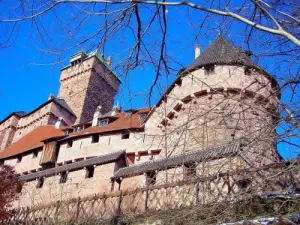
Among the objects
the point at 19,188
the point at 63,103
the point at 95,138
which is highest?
the point at 63,103

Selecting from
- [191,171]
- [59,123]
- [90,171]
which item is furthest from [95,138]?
[191,171]

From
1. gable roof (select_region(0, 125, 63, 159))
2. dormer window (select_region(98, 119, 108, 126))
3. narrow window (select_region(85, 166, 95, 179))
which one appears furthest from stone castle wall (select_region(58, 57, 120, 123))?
narrow window (select_region(85, 166, 95, 179))

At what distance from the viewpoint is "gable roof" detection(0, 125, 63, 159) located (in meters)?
31.8

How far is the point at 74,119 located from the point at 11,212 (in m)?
22.0

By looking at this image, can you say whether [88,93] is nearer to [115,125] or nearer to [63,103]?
[63,103]

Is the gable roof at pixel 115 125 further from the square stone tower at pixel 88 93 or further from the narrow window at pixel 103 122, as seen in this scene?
the square stone tower at pixel 88 93

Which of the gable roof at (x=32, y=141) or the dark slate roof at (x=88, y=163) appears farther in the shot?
the gable roof at (x=32, y=141)

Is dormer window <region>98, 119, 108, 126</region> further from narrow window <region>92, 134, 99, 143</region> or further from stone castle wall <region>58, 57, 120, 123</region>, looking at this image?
stone castle wall <region>58, 57, 120, 123</region>

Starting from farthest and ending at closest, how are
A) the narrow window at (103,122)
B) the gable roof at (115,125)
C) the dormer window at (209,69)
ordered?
1. the narrow window at (103,122)
2. the gable roof at (115,125)
3. the dormer window at (209,69)

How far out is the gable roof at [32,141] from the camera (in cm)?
3185

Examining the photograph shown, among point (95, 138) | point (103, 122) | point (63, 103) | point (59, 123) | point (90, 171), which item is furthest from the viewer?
point (63, 103)

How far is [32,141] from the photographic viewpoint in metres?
34.2

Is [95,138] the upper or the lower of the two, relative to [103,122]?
lower

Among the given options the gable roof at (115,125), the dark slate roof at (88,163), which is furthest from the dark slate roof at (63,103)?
the dark slate roof at (88,163)
